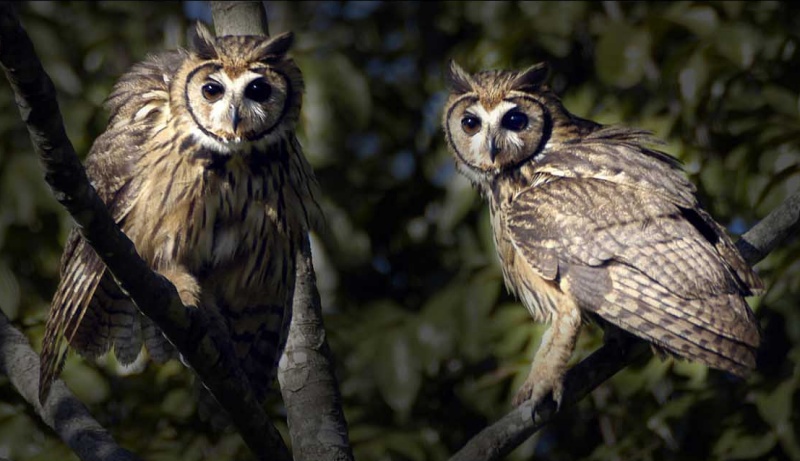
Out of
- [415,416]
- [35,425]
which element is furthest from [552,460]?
[35,425]

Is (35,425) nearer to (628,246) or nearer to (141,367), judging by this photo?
(141,367)

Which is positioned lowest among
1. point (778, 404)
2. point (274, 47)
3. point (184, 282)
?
point (778, 404)

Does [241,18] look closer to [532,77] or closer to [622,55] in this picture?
[532,77]

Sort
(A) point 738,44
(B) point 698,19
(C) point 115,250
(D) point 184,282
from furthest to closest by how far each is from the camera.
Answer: (B) point 698,19 < (A) point 738,44 < (D) point 184,282 < (C) point 115,250

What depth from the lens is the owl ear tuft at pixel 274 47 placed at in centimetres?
321

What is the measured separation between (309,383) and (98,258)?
2.21 ft

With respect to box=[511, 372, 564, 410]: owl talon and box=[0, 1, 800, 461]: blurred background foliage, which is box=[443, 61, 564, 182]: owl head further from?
box=[511, 372, 564, 410]: owl talon

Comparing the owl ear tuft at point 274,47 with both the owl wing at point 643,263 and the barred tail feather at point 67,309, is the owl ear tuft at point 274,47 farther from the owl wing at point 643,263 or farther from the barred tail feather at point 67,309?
the owl wing at point 643,263

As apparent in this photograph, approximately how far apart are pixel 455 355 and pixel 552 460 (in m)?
0.65

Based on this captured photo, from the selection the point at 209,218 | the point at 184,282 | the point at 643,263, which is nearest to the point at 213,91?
the point at 209,218

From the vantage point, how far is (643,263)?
340cm

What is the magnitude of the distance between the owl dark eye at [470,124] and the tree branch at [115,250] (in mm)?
1142

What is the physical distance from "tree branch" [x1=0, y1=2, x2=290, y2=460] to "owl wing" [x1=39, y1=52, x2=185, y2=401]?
378 mm

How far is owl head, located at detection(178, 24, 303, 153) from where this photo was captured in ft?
10.3
